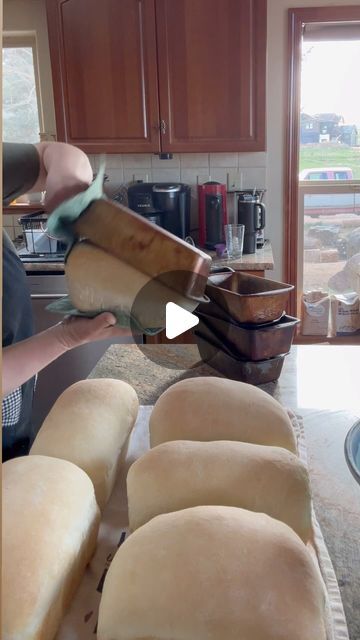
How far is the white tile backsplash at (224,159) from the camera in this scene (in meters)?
2.71

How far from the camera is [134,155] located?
2.75 meters

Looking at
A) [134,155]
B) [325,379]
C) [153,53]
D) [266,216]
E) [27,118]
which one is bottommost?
[325,379]

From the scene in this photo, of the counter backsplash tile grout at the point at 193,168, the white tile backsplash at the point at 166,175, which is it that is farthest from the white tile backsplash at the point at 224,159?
the white tile backsplash at the point at 166,175

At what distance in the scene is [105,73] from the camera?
7.98 feet

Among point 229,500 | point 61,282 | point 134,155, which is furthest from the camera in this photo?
point 134,155

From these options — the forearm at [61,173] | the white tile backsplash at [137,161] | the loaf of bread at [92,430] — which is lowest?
the loaf of bread at [92,430]

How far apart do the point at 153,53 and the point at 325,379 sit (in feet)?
5.90

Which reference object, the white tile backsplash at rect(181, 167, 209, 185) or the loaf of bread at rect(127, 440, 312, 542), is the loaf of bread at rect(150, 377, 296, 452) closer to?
the loaf of bread at rect(127, 440, 312, 542)

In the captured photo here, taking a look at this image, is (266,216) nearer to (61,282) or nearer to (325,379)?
(61,282)

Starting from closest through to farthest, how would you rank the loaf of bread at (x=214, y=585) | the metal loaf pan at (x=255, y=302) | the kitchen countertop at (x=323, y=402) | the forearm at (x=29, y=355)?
the loaf of bread at (x=214, y=585) → the kitchen countertop at (x=323, y=402) → the forearm at (x=29, y=355) → the metal loaf pan at (x=255, y=302)

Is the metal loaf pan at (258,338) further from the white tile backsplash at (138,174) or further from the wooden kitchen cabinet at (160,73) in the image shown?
the white tile backsplash at (138,174)

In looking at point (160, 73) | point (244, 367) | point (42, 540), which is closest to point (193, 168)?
point (160, 73)

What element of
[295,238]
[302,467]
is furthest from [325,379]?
[295,238]

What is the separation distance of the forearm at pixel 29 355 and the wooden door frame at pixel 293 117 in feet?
7.05
